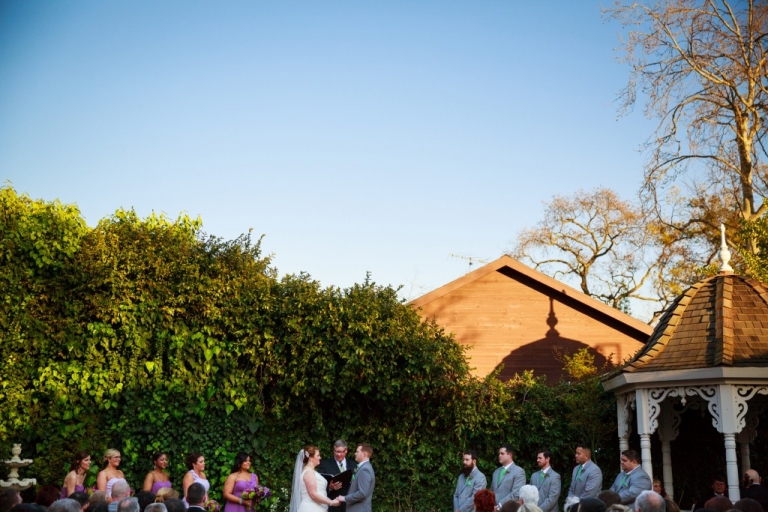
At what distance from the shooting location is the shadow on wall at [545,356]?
66.6ft

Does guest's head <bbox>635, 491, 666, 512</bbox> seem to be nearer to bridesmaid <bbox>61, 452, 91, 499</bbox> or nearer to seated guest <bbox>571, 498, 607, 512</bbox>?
seated guest <bbox>571, 498, 607, 512</bbox>

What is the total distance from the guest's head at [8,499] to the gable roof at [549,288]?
45.8ft

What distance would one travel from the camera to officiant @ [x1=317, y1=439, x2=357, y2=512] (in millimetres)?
11384

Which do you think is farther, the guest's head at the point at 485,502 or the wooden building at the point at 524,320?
the wooden building at the point at 524,320

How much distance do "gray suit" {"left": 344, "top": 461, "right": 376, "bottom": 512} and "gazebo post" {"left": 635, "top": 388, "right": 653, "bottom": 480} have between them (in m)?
4.14

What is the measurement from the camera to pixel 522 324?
20734mm

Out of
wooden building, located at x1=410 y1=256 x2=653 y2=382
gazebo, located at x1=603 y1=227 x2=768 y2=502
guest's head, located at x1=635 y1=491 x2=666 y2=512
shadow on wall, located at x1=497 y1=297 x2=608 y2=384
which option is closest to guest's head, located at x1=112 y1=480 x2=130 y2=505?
guest's head, located at x1=635 y1=491 x2=666 y2=512

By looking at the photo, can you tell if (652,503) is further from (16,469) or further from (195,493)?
(16,469)

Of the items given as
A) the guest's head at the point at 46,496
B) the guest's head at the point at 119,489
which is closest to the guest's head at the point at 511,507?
the guest's head at the point at 119,489

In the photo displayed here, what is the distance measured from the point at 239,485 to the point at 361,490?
6.41 feet

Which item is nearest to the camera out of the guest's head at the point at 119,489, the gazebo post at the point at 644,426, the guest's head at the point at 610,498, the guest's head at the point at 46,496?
the guest's head at the point at 610,498

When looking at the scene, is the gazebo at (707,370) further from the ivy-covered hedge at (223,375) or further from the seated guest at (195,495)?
the seated guest at (195,495)

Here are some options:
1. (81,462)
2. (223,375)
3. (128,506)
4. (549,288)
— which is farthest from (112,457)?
(549,288)

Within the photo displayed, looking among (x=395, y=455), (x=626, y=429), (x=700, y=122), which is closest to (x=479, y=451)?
(x=395, y=455)
